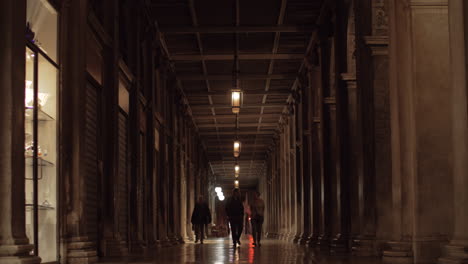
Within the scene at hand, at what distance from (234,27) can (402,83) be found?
11691 mm

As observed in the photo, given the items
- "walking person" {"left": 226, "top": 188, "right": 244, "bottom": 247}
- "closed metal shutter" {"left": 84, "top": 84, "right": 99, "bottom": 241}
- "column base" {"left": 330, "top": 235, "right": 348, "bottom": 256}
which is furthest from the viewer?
"walking person" {"left": 226, "top": 188, "right": 244, "bottom": 247}

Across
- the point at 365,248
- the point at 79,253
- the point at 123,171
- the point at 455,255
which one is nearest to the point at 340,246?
the point at 365,248

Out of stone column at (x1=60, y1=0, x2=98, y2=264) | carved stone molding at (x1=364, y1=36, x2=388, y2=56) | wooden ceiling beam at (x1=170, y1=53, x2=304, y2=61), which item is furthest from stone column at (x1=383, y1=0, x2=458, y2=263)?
wooden ceiling beam at (x1=170, y1=53, x2=304, y2=61)

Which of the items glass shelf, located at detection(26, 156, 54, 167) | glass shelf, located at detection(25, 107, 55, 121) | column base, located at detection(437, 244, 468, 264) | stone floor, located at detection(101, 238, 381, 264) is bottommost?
stone floor, located at detection(101, 238, 381, 264)

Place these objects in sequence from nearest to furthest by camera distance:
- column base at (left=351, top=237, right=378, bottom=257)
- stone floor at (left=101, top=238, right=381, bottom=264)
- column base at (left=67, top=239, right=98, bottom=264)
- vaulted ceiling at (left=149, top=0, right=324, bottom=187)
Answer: column base at (left=67, top=239, right=98, bottom=264)
stone floor at (left=101, top=238, right=381, bottom=264)
column base at (left=351, top=237, right=378, bottom=257)
vaulted ceiling at (left=149, top=0, right=324, bottom=187)

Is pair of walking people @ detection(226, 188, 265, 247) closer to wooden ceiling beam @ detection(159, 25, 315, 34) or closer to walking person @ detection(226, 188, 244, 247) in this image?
walking person @ detection(226, 188, 244, 247)

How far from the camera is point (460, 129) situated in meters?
8.31

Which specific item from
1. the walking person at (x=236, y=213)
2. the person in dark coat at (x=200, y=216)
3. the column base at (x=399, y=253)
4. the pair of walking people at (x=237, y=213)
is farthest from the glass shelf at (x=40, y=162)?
the person in dark coat at (x=200, y=216)

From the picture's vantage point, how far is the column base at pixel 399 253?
10.6m

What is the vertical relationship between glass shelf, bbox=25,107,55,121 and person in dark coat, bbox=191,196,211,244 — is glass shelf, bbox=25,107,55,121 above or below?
above

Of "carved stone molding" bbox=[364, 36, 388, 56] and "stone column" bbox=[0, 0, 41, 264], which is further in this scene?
"carved stone molding" bbox=[364, 36, 388, 56]

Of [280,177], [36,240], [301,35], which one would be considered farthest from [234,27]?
[280,177]

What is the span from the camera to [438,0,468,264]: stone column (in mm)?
8234

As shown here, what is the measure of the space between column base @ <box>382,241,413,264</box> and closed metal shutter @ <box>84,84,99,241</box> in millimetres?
5529
